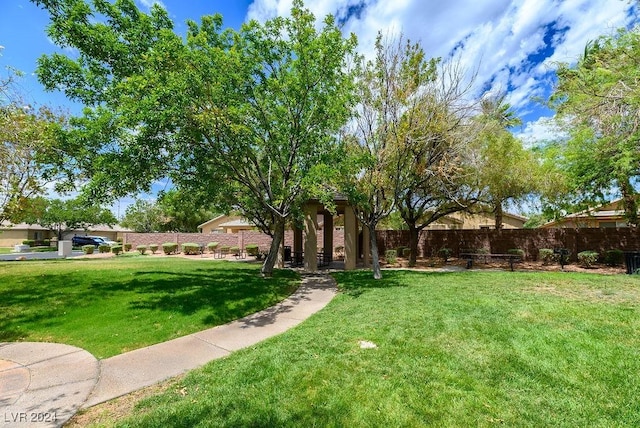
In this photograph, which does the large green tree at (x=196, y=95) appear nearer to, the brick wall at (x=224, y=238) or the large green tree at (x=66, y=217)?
the brick wall at (x=224, y=238)

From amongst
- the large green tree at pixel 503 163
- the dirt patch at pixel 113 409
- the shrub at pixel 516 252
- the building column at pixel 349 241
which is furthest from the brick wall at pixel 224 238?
the dirt patch at pixel 113 409

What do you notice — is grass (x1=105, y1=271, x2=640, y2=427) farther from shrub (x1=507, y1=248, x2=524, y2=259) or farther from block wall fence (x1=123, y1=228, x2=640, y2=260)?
block wall fence (x1=123, y1=228, x2=640, y2=260)

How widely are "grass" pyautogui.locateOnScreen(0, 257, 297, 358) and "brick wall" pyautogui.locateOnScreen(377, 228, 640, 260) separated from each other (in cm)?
1427

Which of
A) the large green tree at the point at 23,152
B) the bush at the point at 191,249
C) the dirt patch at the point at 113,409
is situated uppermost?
the large green tree at the point at 23,152

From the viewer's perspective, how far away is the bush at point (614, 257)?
15.7 metres

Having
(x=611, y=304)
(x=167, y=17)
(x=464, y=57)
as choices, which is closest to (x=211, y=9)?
(x=167, y=17)

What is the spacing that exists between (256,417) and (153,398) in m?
1.29

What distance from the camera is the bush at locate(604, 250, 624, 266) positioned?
15.7 meters

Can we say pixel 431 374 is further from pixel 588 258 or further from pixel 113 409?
pixel 588 258

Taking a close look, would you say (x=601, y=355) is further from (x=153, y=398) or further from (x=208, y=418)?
(x=153, y=398)

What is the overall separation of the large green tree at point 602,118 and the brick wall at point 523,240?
2027 millimetres

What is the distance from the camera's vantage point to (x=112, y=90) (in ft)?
28.5

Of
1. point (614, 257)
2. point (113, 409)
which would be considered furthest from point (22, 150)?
point (614, 257)

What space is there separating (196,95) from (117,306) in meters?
5.56
